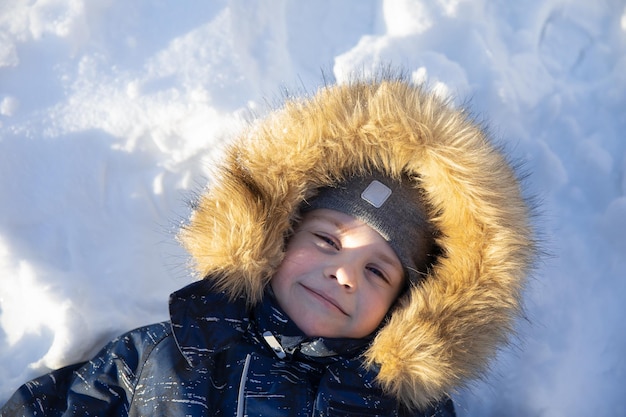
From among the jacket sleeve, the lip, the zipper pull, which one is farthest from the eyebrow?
the jacket sleeve

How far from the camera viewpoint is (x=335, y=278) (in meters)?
1.76

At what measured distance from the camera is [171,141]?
2.11 metres

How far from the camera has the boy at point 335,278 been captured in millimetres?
1709

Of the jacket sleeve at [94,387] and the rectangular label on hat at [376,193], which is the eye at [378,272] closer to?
the rectangular label on hat at [376,193]

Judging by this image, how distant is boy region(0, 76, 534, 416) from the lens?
1709 millimetres

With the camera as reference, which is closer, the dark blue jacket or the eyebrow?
the dark blue jacket

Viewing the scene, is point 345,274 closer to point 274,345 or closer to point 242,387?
point 274,345

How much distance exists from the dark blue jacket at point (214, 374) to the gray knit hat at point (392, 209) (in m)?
0.27

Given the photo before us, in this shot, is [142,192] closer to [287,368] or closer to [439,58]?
[287,368]

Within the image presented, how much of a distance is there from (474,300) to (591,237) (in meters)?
0.76

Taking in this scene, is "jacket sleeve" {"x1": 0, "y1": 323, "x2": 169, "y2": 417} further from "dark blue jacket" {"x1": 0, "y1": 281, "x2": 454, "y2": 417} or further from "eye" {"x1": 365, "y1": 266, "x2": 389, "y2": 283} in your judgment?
"eye" {"x1": 365, "y1": 266, "x2": 389, "y2": 283}

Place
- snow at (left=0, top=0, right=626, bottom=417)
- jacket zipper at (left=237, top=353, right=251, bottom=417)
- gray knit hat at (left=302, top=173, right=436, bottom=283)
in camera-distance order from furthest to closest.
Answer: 1. snow at (left=0, top=0, right=626, bottom=417)
2. gray knit hat at (left=302, top=173, right=436, bottom=283)
3. jacket zipper at (left=237, top=353, right=251, bottom=417)

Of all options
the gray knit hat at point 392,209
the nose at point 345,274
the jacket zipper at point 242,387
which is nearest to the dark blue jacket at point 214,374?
the jacket zipper at point 242,387

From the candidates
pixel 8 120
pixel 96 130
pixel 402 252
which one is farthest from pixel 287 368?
pixel 8 120
